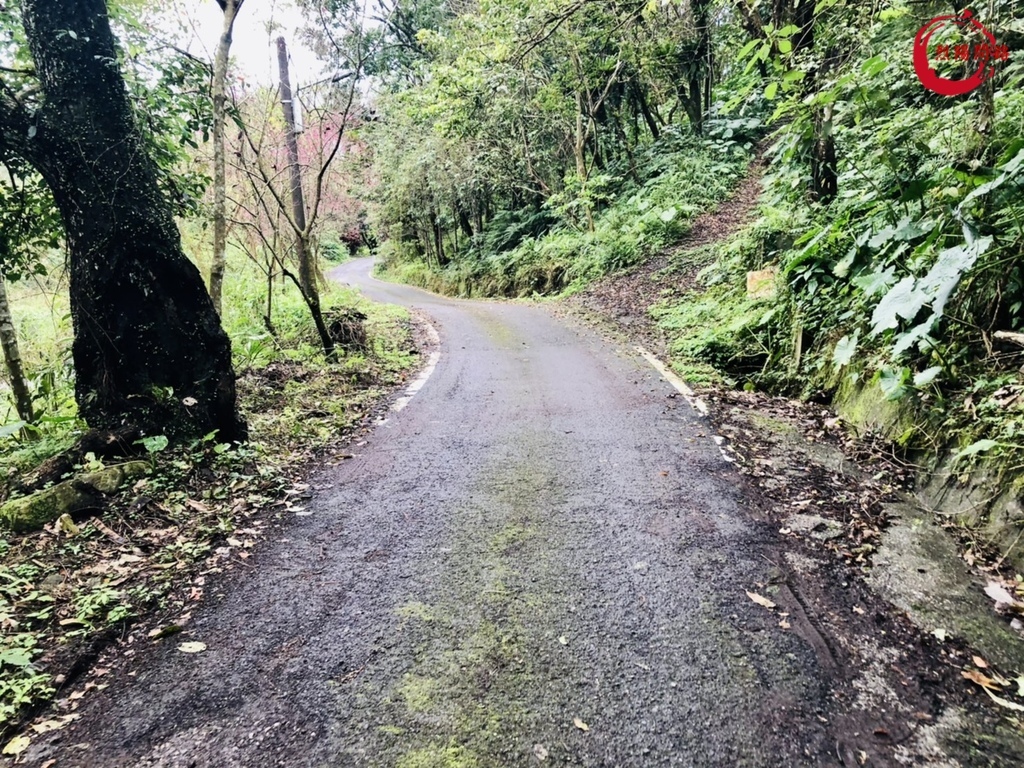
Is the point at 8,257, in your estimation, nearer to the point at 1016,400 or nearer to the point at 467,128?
the point at 1016,400

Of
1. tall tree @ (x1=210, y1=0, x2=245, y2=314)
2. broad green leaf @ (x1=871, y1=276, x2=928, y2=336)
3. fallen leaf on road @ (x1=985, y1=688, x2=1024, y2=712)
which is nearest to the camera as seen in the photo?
fallen leaf on road @ (x1=985, y1=688, x2=1024, y2=712)

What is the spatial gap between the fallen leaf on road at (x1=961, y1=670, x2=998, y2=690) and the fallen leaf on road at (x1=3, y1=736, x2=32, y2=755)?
3625 millimetres

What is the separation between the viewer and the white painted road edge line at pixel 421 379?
655cm

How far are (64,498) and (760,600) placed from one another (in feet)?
13.8

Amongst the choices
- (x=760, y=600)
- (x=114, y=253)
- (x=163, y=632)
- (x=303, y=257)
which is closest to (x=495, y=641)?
(x=760, y=600)

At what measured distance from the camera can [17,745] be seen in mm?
2080

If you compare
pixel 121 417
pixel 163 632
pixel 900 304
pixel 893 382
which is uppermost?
pixel 900 304

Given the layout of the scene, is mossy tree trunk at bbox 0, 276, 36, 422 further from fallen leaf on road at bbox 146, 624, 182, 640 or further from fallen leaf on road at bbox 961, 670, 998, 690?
fallen leaf on road at bbox 961, 670, 998, 690

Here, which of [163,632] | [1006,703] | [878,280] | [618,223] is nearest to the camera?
[1006,703]

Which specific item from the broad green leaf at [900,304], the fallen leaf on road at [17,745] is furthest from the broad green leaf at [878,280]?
the fallen leaf on road at [17,745]

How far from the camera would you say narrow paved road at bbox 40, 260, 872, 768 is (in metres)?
2.07

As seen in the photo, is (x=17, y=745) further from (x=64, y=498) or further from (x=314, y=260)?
(x=314, y=260)

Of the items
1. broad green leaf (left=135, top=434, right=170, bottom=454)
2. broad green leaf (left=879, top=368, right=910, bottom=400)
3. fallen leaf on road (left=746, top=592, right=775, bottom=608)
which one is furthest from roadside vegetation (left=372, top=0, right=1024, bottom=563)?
broad green leaf (left=135, top=434, right=170, bottom=454)

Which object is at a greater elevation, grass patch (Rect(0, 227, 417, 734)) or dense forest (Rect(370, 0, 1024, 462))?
dense forest (Rect(370, 0, 1024, 462))
